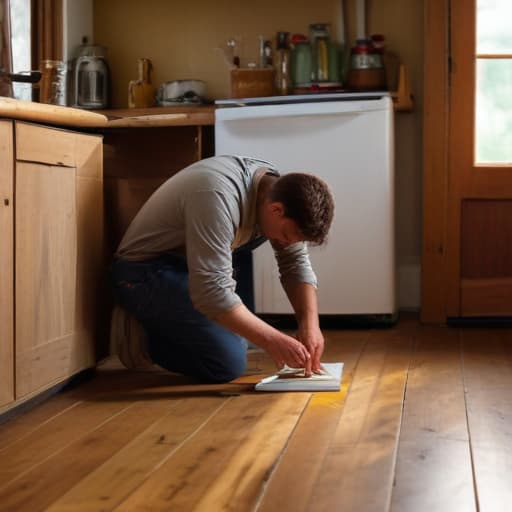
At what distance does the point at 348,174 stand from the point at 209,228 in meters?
1.41

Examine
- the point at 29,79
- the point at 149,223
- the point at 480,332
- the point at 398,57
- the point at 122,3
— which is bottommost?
the point at 480,332

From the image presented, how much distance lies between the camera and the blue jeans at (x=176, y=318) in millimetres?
2529

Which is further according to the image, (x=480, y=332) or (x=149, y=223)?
(x=480, y=332)

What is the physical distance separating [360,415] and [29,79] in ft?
3.81

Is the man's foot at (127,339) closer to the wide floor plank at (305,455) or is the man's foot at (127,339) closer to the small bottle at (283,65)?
the wide floor plank at (305,455)

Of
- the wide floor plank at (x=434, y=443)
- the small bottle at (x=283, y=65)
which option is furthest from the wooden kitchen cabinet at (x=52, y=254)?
the small bottle at (x=283, y=65)

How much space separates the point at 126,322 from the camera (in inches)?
102

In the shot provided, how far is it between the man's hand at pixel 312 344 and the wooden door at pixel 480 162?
147 centimetres

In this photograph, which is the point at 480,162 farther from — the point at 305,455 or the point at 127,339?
the point at 305,455

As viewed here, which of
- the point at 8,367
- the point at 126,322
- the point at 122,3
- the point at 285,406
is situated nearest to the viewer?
the point at 8,367

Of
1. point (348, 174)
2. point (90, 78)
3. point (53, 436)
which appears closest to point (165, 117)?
point (348, 174)

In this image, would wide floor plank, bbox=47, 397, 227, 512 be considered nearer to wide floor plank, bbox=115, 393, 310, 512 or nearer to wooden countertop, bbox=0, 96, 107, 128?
wide floor plank, bbox=115, 393, 310, 512

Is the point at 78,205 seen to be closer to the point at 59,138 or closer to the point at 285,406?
the point at 59,138

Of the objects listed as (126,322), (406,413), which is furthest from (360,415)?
(126,322)
